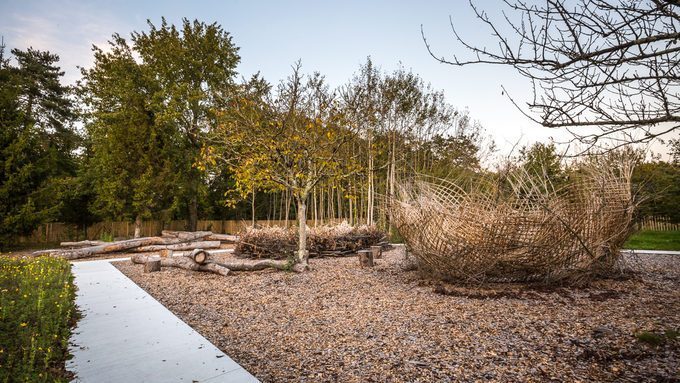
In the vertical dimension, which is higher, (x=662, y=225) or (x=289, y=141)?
(x=289, y=141)

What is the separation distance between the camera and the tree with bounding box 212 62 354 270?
22.2 ft

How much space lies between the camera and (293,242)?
30.7 feet

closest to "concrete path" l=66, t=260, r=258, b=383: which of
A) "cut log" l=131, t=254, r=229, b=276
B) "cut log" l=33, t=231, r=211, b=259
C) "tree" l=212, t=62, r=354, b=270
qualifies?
"cut log" l=131, t=254, r=229, b=276

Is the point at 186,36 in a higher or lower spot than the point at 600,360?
higher

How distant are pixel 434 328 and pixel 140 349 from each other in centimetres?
278

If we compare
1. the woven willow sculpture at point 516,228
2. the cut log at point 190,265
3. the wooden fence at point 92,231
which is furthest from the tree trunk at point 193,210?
the woven willow sculpture at point 516,228

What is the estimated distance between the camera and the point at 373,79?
14.7 m

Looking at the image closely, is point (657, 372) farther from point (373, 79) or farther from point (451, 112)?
point (451, 112)

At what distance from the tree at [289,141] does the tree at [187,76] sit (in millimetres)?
11674

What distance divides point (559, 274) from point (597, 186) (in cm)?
169

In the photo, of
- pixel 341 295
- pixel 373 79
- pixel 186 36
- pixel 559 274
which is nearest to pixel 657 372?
pixel 559 274

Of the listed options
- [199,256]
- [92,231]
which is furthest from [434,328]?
[92,231]

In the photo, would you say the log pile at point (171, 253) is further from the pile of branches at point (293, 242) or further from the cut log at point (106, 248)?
the pile of branches at point (293, 242)

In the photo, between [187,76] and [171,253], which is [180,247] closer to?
[171,253]
